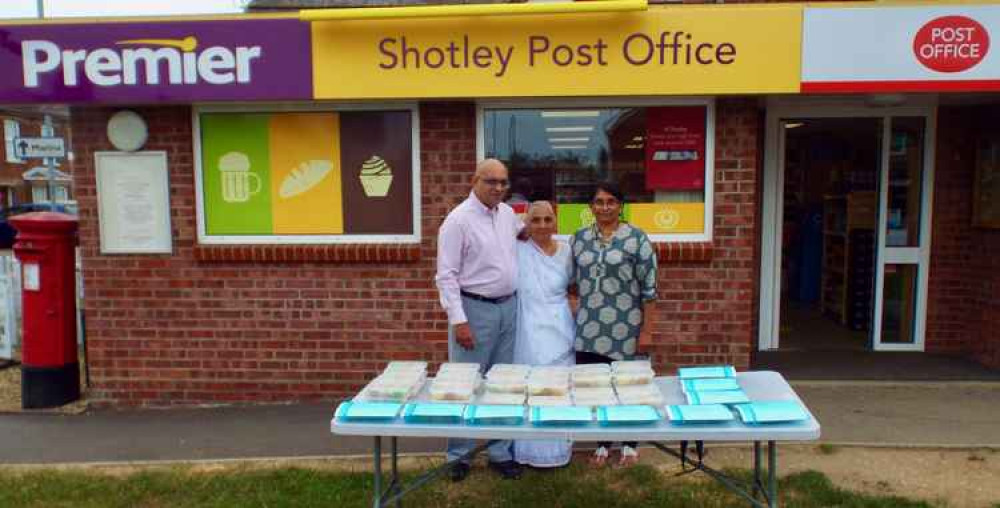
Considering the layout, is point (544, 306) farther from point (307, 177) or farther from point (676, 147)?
point (307, 177)

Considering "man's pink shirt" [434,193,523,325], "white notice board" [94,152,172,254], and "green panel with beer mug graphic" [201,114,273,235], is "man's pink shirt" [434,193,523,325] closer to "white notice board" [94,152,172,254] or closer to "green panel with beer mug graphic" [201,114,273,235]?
"green panel with beer mug graphic" [201,114,273,235]

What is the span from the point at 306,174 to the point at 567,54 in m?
2.26

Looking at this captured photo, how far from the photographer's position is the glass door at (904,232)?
655 cm

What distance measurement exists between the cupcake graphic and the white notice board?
156cm

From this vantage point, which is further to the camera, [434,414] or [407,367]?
[407,367]

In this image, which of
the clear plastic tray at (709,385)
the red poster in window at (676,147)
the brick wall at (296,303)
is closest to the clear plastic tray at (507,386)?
the clear plastic tray at (709,385)

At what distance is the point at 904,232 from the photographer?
6656 mm

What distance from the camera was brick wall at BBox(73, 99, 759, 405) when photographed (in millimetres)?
5500

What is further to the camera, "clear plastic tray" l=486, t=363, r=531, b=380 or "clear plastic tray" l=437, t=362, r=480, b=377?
"clear plastic tray" l=437, t=362, r=480, b=377

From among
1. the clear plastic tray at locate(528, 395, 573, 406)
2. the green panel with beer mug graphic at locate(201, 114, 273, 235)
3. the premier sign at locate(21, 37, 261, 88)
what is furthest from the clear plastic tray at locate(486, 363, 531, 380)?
the premier sign at locate(21, 37, 261, 88)

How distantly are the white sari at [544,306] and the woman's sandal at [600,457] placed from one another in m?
0.64

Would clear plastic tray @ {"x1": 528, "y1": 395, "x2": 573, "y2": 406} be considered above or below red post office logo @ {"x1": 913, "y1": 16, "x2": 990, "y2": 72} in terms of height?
below

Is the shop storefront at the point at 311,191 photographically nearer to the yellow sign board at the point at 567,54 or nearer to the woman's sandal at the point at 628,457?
the yellow sign board at the point at 567,54

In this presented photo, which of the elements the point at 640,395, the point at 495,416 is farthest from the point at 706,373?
the point at 495,416
